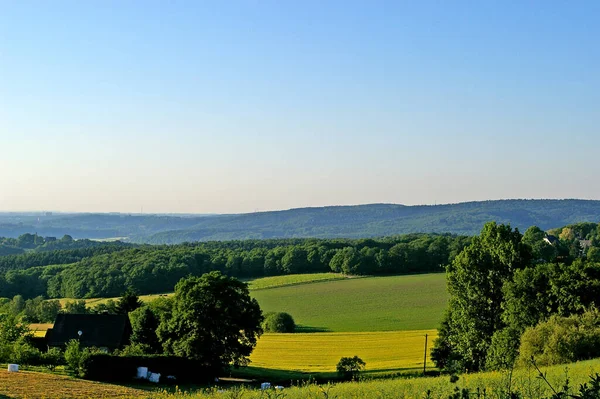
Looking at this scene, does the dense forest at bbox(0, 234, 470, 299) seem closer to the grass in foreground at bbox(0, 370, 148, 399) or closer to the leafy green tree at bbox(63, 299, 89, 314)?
the leafy green tree at bbox(63, 299, 89, 314)

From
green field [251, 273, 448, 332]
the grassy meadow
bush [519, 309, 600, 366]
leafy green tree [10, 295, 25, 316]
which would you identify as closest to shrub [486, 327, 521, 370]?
bush [519, 309, 600, 366]

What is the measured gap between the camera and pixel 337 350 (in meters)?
55.1

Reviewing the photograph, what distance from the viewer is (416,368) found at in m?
43.4

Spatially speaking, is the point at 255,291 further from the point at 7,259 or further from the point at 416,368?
the point at 7,259

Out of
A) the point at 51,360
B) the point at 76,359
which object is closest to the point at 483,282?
the point at 76,359

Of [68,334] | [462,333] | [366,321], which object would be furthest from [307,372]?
[366,321]

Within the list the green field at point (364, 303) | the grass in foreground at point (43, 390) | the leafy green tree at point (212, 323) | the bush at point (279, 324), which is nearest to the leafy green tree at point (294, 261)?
the green field at point (364, 303)

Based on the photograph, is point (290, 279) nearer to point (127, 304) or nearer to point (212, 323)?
point (127, 304)

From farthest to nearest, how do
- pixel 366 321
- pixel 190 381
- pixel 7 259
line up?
pixel 7 259
pixel 366 321
pixel 190 381

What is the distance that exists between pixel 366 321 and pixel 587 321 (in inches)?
1616

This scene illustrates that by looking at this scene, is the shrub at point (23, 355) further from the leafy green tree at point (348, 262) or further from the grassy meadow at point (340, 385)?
the leafy green tree at point (348, 262)

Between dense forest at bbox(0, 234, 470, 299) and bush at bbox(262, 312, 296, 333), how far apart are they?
33.6 m

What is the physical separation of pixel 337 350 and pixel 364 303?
28154mm

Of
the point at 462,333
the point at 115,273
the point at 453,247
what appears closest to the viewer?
the point at 462,333
